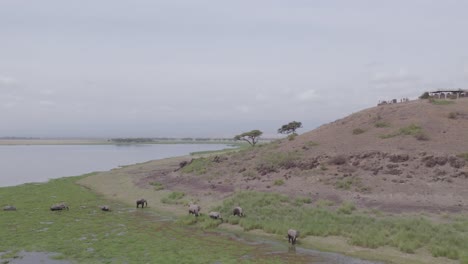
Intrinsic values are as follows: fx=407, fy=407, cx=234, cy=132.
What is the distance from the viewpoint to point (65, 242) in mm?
23281

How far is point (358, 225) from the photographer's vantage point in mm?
25078

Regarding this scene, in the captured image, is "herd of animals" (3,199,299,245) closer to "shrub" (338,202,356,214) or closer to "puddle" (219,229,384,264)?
"puddle" (219,229,384,264)

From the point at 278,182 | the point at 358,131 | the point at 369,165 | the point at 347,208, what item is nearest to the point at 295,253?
the point at 347,208

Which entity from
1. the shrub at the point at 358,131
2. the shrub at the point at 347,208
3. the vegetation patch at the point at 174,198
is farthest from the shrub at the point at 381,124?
the vegetation patch at the point at 174,198

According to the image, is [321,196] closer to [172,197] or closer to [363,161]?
[363,161]

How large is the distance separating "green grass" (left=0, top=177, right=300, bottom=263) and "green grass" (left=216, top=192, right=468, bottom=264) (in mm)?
4087

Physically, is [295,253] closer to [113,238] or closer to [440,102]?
[113,238]

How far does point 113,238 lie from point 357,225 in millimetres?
14865

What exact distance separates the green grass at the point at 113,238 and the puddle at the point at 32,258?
349 mm

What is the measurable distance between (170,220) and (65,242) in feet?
28.1

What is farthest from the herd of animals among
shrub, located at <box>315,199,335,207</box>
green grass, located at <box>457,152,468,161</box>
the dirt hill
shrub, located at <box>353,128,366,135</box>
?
shrub, located at <box>353,128,366,135</box>

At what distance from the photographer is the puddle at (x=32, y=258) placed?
19.7 metres

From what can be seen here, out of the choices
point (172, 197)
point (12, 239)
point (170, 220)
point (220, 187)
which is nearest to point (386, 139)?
point (220, 187)

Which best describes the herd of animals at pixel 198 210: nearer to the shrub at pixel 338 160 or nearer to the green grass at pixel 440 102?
the shrub at pixel 338 160
